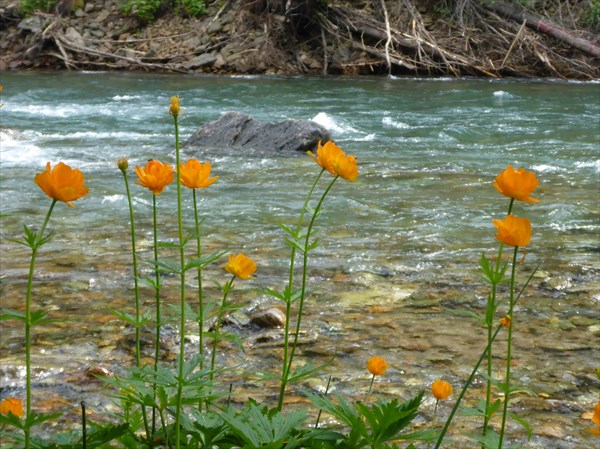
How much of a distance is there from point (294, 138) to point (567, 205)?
3.50 meters

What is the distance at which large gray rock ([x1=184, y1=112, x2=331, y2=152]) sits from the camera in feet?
29.6

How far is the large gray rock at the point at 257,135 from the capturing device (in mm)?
9016

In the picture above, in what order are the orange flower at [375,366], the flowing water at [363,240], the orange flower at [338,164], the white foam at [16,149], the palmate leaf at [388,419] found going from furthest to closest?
the white foam at [16,149] < the flowing water at [363,240] < the orange flower at [375,366] < the orange flower at [338,164] < the palmate leaf at [388,419]

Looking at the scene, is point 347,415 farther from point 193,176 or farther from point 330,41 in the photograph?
point 330,41

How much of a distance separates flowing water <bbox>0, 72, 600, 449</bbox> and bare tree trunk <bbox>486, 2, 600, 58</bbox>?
144 inches

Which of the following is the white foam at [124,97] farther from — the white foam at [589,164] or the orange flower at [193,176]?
the orange flower at [193,176]

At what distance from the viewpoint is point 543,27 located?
53.1 ft

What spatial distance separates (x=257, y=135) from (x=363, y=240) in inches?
167

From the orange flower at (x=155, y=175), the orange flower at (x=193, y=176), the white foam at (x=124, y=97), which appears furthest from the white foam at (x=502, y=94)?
the orange flower at (x=155, y=175)

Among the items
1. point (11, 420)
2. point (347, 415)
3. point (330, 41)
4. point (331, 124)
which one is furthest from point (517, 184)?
point (330, 41)

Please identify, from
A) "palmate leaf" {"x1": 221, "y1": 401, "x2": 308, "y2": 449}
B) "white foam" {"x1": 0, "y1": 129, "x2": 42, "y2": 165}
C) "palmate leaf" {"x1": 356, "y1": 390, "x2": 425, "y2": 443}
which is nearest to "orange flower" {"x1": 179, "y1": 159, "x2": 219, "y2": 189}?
"palmate leaf" {"x1": 221, "y1": 401, "x2": 308, "y2": 449}

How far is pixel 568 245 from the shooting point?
509cm

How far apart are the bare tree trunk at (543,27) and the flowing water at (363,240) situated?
3.65m

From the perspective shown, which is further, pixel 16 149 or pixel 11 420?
pixel 16 149
